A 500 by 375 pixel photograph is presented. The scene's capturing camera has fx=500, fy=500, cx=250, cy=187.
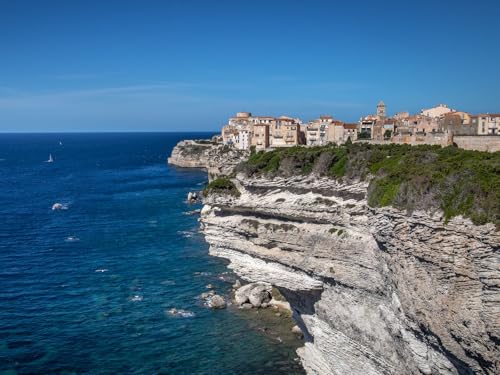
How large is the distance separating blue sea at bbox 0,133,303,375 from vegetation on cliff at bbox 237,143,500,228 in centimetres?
1032

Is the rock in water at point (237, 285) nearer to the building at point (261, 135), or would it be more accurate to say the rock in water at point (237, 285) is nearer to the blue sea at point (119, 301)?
the blue sea at point (119, 301)

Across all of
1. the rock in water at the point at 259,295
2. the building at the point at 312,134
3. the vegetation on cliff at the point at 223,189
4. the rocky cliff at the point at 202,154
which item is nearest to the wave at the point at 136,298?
the rock in water at the point at 259,295

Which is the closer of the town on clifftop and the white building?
the town on clifftop

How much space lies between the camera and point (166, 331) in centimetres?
2989

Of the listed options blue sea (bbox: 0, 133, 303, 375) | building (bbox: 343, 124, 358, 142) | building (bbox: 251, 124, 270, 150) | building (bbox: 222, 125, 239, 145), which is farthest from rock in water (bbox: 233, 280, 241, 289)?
building (bbox: 222, 125, 239, 145)

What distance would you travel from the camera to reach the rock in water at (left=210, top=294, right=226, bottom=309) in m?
33.0

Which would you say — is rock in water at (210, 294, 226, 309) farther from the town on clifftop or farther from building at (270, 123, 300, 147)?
building at (270, 123, 300, 147)

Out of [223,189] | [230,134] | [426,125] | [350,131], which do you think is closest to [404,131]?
[426,125]

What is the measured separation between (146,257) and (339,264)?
2830 cm

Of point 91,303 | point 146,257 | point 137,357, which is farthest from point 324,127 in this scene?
point 137,357

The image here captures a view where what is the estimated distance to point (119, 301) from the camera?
113 feet

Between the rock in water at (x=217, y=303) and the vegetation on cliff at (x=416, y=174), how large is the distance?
1120 cm

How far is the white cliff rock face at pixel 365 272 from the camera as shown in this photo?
42.6 feet

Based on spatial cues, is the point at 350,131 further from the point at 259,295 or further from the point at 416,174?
the point at 416,174
